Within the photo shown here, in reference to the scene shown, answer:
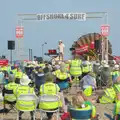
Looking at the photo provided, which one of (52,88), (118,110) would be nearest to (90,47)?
(52,88)

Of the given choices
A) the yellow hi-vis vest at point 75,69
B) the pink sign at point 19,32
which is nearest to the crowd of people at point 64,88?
the yellow hi-vis vest at point 75,69

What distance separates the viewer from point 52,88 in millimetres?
13711

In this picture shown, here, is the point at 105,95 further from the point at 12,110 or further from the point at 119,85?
the point at 119,85

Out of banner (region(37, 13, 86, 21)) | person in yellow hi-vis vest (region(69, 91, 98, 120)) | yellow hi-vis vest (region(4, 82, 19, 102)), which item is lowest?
yellow hi-vis vest (region(4, 82, 19, 102))

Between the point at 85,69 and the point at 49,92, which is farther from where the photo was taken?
the point at 85,69

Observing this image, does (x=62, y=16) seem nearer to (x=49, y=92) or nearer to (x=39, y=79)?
(x=39, y=79)

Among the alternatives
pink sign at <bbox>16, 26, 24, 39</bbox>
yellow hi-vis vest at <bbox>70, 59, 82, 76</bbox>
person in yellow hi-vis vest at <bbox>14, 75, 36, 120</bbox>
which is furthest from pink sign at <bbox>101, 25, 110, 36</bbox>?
person in yellow hi-vis vest at <bbox>14, 75, 36, 120</bbox>

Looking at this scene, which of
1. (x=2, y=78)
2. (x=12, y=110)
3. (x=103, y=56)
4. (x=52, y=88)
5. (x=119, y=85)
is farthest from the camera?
(x=103, y=56)

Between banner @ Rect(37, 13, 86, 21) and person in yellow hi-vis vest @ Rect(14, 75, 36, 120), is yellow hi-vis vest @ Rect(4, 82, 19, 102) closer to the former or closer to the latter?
person in yellow hi-vis vest @ Rect(14, 75, 36, 120)

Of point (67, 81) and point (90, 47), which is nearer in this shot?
point (67, 81)

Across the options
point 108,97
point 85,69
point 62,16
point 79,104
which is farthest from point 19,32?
point 79,104

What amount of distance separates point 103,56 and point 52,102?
20.9 m

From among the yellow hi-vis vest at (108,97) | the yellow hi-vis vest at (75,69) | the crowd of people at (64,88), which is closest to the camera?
the crowd of people at (64,88)

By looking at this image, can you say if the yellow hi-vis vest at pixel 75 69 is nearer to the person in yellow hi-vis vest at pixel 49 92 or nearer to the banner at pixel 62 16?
the person in yellow hi-vis vest at pixel 49 92
